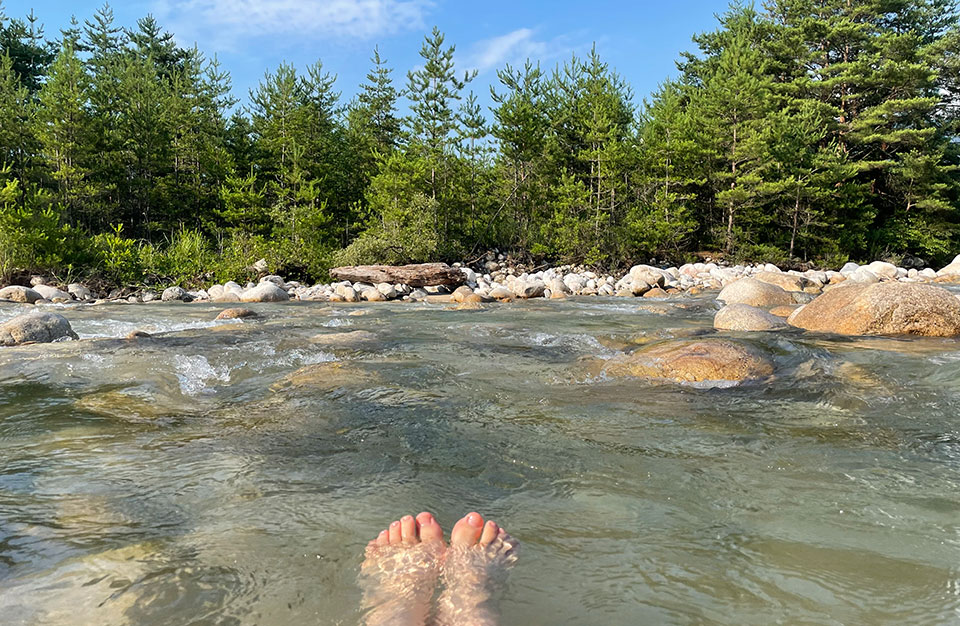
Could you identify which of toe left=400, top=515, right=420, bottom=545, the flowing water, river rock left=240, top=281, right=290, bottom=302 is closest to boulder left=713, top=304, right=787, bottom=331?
the flowing water

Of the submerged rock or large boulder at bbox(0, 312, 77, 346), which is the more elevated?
large boulder at bbox(0, 312, 77, 346)

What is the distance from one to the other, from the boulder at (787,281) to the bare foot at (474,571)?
1460 cm

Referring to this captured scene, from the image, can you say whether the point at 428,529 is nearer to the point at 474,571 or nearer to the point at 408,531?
the point at 408,531

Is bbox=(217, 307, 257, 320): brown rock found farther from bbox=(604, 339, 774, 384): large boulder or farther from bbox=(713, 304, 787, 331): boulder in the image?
bbox=(713, 304, 787, 331): boulder

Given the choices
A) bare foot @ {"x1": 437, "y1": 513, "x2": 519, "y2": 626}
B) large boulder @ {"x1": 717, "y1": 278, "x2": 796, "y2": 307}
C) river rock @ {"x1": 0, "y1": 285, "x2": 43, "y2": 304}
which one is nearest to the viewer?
bare foot @ {"x1": 437, "y1": 513, "x2": 519, "y2": 626}

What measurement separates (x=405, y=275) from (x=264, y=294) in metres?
3.79

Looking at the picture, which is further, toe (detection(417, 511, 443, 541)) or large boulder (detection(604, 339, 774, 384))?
large boulder (detection(604, 339, 774, 384))

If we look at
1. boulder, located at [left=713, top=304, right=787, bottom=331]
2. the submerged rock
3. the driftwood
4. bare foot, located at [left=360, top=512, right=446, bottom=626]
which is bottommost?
bare foot, located at [left=360, top=512, right=446, bottom=626]

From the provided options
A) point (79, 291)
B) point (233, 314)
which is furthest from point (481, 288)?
point (79, 291)

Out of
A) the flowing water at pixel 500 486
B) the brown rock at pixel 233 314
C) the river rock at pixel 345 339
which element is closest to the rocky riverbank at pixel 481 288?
the brown rock at pixel 233 314

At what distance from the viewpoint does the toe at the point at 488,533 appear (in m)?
1.83

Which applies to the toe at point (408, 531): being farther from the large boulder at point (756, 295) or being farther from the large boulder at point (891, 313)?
the large boulder at point (756, 295)

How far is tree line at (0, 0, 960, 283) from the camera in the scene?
19766 mm

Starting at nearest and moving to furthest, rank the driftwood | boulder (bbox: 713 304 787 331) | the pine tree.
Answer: boulder (bbox: 713 304 787 331) → the driftwood → the pine tree
